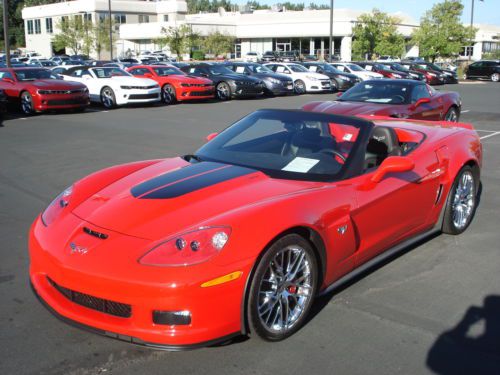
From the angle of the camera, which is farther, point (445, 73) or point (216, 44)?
point (216, 44)

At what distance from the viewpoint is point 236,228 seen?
3305 millimetres

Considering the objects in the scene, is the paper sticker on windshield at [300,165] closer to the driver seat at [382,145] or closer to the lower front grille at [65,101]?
the driver seat at [382,145]

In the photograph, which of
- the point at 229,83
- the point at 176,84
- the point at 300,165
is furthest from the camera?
the point at 229,83

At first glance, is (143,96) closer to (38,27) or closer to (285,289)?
(285,289)

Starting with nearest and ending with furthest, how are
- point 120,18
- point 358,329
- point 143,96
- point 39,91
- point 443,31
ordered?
point 358,329, point 39,91, point 143,96, point 443,31, point 120,18

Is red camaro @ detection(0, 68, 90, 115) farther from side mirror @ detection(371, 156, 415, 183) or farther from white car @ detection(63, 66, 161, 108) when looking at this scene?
side mirror @ detection(371, 156, 415, 183)

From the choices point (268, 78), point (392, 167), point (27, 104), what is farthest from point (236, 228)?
point (268, 78)

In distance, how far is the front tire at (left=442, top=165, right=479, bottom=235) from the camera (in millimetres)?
5398

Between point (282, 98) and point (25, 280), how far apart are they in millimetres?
20850

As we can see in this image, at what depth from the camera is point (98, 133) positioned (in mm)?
13195

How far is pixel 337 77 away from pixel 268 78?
185 inches

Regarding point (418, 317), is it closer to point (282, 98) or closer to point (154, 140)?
point (154, 140)

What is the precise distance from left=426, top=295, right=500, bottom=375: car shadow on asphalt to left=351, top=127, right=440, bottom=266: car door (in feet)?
2.70

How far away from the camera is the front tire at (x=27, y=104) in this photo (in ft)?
55.2
